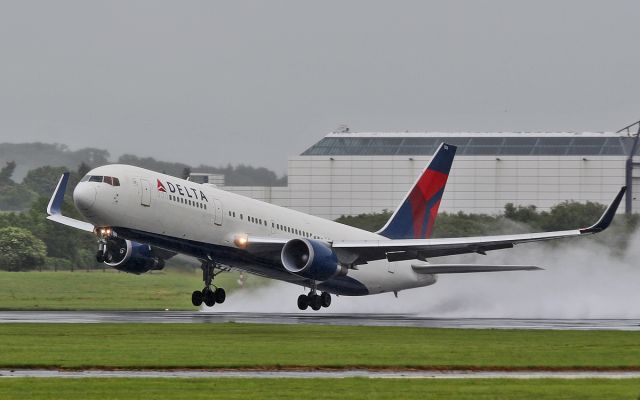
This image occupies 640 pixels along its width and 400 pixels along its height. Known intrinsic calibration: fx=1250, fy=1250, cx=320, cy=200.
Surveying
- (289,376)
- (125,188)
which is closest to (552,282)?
(125,188)

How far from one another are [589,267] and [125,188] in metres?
29.1

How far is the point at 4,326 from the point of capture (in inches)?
1752

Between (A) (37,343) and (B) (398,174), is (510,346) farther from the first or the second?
(B) (398,174)

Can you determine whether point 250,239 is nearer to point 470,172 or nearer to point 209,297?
point 209,297

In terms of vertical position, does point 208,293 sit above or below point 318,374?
above

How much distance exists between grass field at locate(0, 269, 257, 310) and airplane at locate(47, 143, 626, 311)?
7.30 meters

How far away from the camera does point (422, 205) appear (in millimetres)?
63625

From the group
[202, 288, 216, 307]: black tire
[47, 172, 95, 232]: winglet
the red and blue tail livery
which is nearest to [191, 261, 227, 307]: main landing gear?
[202, 288, 216, 307]: black tire

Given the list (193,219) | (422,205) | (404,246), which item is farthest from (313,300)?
(422,205)

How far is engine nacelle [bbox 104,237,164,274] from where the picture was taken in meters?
54.9

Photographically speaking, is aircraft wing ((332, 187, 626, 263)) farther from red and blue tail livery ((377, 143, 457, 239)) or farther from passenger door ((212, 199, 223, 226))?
passenger door ((212, 199, 223, 226))

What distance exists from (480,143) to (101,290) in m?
57.7

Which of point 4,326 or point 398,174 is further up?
point 398,174
